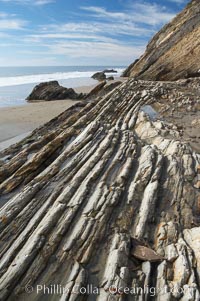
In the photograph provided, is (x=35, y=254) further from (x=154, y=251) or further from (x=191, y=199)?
(x=191, y=199)

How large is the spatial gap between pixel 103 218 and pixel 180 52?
2125 centimetres

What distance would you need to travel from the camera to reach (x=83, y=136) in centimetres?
743

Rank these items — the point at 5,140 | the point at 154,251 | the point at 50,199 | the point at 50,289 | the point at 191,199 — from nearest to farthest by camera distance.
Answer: the point at 50,289 < the point at 154,251 < the point at 50,199 < the point at 191,199 < the point at 5,140

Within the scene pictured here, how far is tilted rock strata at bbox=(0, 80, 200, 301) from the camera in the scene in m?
3.60

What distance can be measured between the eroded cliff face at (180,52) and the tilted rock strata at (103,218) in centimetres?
1582

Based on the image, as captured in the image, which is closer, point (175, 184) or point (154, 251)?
point (154, 251)

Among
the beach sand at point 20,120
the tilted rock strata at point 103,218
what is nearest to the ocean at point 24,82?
the beach sand at point 20,120

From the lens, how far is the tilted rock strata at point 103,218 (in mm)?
3596

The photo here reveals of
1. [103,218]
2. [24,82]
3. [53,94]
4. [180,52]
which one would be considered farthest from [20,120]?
[24,82]

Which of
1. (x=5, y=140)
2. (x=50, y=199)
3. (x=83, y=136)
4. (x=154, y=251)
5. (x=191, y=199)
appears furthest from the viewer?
(x=5, y=140)

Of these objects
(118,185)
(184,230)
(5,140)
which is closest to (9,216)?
(118,185)

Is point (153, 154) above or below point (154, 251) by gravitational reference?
above

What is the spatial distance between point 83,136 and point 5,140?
15.6 ft

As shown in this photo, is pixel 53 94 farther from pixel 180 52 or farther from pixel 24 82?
pixel 24 82
